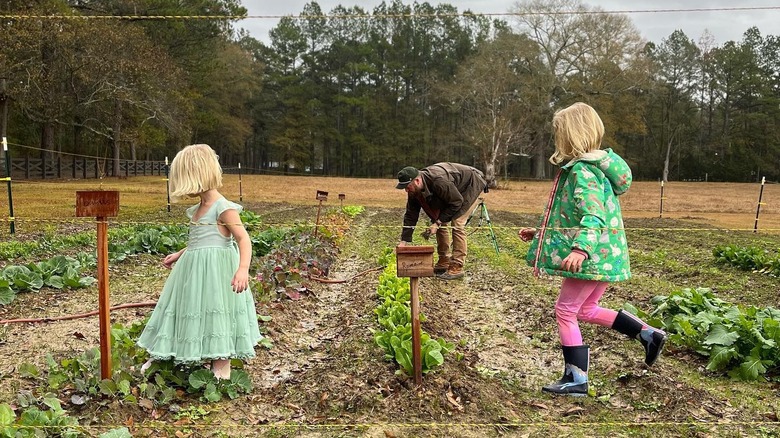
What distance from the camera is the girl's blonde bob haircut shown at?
3740mm

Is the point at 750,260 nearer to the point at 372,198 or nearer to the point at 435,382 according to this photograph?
the point at 435,382

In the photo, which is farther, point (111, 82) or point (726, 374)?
point (111, 82)

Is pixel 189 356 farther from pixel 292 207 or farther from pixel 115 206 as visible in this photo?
pixel 292 207

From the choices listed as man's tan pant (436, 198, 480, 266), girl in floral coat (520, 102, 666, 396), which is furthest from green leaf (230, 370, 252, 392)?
man's tan pant (436, 198, 480, 266)

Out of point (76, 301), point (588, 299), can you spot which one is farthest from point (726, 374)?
point (76, 301)

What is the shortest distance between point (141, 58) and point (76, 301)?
24086 mm

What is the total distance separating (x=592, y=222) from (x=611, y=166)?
410 mm

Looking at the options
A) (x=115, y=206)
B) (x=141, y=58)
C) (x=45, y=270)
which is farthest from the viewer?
(x=141, y=58)

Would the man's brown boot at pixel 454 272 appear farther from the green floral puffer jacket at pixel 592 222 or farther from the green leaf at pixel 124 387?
the green leaf at pixel 124 387

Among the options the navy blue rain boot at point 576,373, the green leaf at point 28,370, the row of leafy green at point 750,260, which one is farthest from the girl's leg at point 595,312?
the row of leafy green at point 750,260

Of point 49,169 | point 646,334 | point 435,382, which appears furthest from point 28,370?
point 49,169

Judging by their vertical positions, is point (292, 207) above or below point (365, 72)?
below

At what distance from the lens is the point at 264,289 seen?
20.2 ft

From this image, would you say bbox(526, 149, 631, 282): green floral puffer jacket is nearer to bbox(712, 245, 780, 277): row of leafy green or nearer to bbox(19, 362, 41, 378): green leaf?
bbox(19, 362, 41, 378): green leaf
